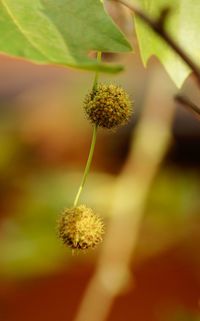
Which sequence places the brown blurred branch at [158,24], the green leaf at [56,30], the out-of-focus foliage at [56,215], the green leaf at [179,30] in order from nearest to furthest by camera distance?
the green leaf at [56,30] < the brown blurred branch at [158,24] < the green leaf at [179,30] < the out-of-focus foliage at [56,215]

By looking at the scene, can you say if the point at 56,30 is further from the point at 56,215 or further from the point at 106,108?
the point at 56,215

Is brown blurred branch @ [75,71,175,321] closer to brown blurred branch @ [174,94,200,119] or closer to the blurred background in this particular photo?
the blurred background

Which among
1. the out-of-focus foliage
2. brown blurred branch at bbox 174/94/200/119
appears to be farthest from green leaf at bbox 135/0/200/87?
the out-of-focus foliage

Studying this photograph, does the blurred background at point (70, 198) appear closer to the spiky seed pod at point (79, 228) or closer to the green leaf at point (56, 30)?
the spiky seed pod at point (79, 228)

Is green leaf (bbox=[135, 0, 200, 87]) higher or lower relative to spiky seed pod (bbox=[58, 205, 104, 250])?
higher

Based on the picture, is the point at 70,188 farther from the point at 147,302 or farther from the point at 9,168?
the point at 147,302

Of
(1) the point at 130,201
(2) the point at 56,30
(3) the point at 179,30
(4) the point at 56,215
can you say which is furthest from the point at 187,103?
(1) the point at 130,201

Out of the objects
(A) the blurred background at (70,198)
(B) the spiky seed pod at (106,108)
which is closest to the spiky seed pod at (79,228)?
(B) the spiky seed pod at (106,108)

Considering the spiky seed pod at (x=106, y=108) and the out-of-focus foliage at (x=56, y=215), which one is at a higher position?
the spiky seed pod at (x=106, y=108)
